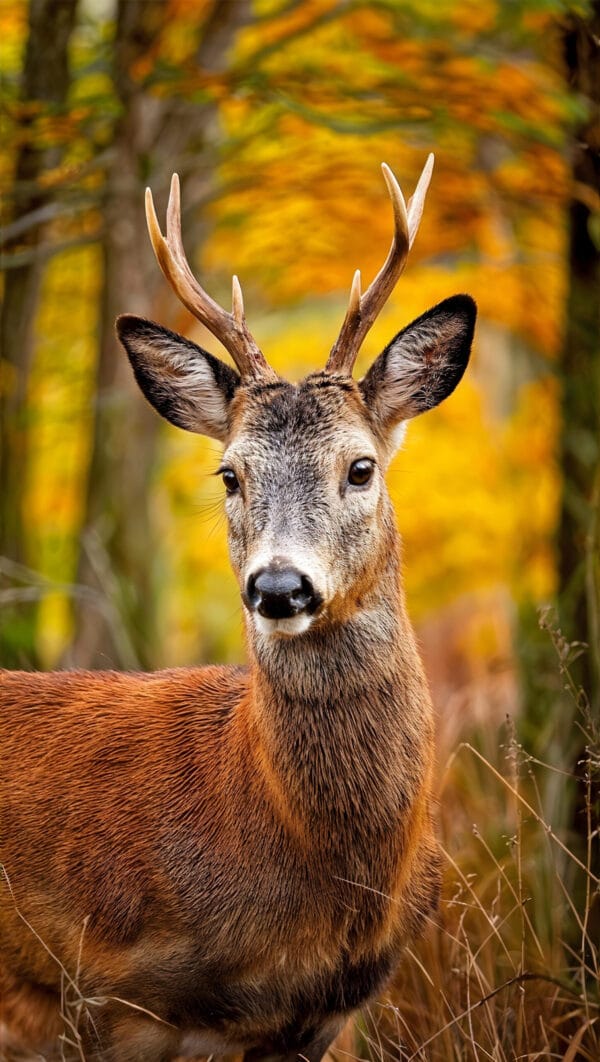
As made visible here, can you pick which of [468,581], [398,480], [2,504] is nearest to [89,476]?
[2,504]

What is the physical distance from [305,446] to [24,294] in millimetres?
4274

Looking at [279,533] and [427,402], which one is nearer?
[279,533]

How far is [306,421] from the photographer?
441cm

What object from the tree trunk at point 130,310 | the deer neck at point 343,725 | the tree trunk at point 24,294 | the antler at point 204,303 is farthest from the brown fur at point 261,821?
the tree trunk at point 130,310

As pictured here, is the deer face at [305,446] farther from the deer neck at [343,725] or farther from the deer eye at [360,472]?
the deer neck at [343,725]

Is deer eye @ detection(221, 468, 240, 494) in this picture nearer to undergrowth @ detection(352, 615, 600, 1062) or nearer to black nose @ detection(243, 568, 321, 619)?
black nose @ detection(243, 568, 321, 619)

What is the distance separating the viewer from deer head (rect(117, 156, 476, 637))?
403cm

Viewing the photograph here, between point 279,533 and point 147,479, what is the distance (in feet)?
21.2

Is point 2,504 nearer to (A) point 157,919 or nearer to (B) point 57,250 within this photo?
(B) point 57,250

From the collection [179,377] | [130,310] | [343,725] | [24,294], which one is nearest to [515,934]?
[343,725]

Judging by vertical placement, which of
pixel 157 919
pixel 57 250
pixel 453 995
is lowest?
pixel 453 995

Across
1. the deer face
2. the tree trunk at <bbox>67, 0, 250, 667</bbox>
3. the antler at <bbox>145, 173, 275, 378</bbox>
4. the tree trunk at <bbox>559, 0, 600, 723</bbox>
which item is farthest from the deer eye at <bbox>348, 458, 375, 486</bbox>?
the tree trunk at <bbox>67, 0, 250, 667</bbox>

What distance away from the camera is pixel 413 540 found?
506 inches

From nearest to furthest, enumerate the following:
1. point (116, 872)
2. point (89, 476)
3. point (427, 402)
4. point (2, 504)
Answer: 1. point (116, 872)
2. point (427, 402)
3. point (2, 504)
4. point (89, 476)
